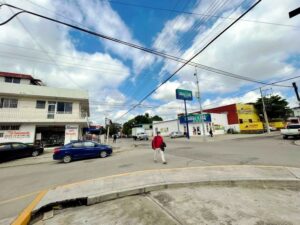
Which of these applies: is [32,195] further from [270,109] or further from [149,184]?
[270,109]

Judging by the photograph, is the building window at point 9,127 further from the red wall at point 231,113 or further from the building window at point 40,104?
the red wall at point 231,113

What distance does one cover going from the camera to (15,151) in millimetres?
16156

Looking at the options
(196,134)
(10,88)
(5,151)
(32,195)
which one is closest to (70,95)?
(10,88)

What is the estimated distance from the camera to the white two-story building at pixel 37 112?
19.9 meters

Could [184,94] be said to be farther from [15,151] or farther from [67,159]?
[15,151]

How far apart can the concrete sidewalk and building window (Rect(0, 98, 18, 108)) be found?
762 inches

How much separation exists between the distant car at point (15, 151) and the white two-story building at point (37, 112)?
3.61m

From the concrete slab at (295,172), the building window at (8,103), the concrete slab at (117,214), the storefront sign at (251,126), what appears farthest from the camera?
the storefront sign at (251,126)

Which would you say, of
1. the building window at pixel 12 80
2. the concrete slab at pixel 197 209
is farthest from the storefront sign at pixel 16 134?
the concrete slab at pixel 197 209

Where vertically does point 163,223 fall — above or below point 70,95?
below

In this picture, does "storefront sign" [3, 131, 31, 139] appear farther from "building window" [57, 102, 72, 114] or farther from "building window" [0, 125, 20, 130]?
"building window" [57, 102, 72, 114]

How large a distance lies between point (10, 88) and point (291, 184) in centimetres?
2518

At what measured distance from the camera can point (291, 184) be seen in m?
5.51

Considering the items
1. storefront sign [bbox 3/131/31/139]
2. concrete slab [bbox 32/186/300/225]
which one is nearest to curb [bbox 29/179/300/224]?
concrete slab [bbox 32/186/300/225]
